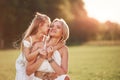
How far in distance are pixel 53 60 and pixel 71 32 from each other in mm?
5421

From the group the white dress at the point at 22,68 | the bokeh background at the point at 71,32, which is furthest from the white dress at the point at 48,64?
the bokeh background at the point at 71,32

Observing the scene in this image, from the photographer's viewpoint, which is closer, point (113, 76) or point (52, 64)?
point (52, 64)

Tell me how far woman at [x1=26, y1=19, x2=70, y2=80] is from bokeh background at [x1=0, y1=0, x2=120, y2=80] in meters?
1.25

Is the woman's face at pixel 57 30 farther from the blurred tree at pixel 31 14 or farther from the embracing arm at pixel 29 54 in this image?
the blurred tree at pixel 31 14

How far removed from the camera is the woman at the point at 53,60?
13.0 feet

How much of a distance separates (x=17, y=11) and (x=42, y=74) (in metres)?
3.67

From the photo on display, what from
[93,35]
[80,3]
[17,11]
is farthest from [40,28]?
[93,35]

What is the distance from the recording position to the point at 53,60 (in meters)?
3.97

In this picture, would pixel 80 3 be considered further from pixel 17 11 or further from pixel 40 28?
pixel 40 28

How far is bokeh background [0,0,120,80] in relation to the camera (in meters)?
6.04

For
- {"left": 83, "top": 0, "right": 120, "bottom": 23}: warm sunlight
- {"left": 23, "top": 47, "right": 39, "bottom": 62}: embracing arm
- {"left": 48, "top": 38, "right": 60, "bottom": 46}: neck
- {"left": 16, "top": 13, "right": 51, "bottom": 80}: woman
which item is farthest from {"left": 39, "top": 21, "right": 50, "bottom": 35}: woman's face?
{"left": 83, "top": 0, "right": 120, "bottom": 23}: warm sunlight

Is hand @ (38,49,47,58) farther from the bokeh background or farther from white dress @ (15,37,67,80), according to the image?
the bokeh background

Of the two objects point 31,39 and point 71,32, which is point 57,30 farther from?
point 71,32

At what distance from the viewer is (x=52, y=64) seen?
156 inches
